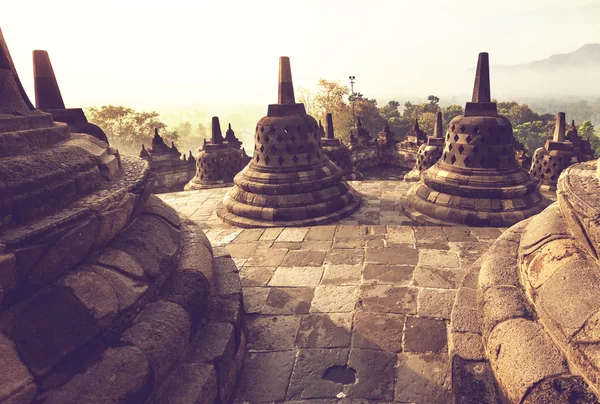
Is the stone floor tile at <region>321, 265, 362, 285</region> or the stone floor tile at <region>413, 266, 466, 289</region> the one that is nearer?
the stone floor tile at <region>413, 266, 466, 289</region>

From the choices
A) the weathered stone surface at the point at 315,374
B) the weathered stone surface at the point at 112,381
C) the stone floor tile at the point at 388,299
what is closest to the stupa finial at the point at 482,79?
the stone floor tile at the point at 388,299

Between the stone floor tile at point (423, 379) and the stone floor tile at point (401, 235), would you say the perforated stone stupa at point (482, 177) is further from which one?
the stone floor tile at point (423, 379)

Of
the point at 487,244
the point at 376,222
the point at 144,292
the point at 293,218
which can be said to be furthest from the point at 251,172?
the point at 144,292

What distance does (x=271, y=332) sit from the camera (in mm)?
3209

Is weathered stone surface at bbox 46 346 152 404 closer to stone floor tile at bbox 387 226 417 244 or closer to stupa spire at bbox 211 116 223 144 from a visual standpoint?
stone floor tile at bbox 387 226 417 244

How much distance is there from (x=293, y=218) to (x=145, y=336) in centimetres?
472

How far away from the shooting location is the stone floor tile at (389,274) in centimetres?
389

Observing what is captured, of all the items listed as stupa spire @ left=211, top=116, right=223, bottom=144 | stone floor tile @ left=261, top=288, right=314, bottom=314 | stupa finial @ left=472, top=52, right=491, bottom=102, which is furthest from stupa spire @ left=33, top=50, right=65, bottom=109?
stupa spire @ left=211, top=116, right=223, bottom=144

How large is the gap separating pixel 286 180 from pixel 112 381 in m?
5.35

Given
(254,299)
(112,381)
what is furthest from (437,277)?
(112,381)

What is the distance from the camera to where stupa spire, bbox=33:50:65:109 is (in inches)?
211

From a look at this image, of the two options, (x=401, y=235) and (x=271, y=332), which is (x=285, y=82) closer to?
(x=401, y=235)

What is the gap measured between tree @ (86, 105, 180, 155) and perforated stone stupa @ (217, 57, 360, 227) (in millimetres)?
35397

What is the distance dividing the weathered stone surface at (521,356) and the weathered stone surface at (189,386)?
Answer: 1704 millimetres
